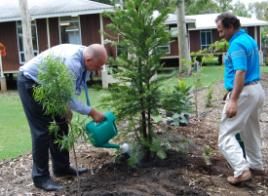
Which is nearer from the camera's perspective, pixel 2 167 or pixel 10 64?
pixel 2 167

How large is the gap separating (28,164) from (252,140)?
3.00 metres

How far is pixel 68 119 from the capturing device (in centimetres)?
496

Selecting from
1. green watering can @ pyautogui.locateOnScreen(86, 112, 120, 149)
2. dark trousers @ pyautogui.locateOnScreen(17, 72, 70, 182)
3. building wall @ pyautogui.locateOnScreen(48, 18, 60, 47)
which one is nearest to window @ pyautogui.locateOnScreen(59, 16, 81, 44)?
building wall @ pyautogui.locateOnScreen(48, 18, 60, 47)

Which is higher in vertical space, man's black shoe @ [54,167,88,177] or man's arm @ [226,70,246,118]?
man's arm @ [226,70,246,118]

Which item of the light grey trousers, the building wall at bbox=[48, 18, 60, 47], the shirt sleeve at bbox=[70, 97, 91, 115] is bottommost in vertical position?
the light grey trousers

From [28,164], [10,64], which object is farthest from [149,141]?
[10,64]

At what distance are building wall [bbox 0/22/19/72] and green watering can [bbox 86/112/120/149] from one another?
1863 centimetres

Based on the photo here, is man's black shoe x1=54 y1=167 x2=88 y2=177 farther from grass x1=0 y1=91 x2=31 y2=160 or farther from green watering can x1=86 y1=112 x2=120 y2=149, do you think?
grass x1=0 y1=91 x2=31 y2=160

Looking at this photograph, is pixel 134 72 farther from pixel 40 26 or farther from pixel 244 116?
pixel 40 26

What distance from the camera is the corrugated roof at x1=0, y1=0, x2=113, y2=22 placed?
21.5m

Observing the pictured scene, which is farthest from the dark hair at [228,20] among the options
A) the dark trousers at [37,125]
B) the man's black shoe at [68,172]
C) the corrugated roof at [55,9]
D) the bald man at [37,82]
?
the corrugated roof at [55,9]

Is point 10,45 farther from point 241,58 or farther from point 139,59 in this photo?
point 241,58

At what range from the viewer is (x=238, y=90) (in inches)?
205

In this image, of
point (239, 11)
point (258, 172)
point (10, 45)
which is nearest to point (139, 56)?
point (258, 172)
